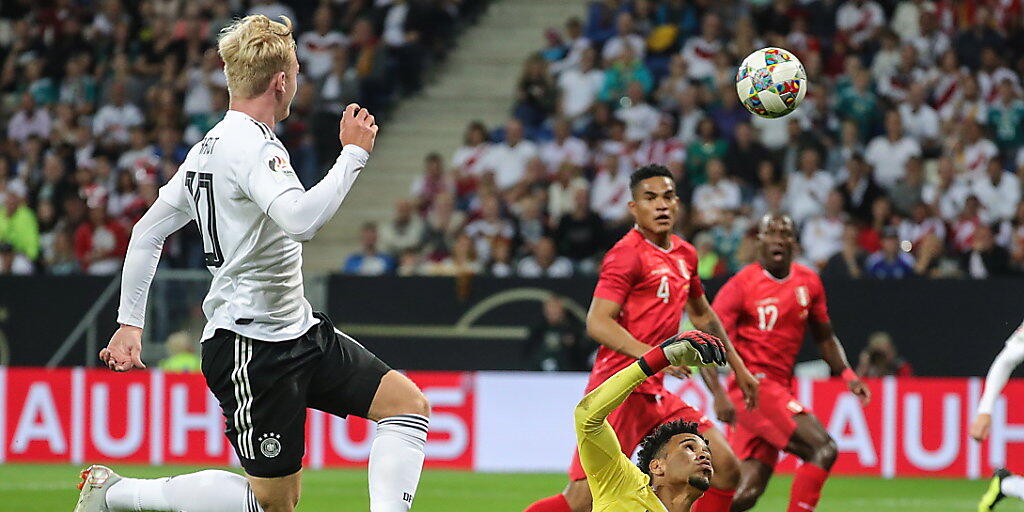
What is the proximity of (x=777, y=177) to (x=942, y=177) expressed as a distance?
167 centimetres

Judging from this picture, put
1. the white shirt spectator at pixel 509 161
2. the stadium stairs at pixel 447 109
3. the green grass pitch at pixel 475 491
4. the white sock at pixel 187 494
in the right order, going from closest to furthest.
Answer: the white sock at pixel 187 494
the green grass pitch at pixel 475 491
the white shirt spectator at pixel 509 161
the stadium stairs at pixel 447 109

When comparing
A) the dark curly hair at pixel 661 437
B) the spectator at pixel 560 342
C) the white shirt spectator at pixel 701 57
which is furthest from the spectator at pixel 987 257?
the dark curly hair at pixel 661 437

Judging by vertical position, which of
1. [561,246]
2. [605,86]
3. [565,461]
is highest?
[605,86]

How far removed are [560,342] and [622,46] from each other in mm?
4683

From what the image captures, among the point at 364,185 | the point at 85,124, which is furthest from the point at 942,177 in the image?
the point at 85,124

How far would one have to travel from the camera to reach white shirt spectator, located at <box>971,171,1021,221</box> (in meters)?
15.3

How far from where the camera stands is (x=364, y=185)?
64.0 ft

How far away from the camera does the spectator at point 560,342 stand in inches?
575

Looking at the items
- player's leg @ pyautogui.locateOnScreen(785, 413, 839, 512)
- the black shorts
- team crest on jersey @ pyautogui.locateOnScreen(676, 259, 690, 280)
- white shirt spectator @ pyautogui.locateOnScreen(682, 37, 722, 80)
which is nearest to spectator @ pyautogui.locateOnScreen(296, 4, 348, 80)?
white shirt spectator @ pyautogui.locateOnScreen(682, 37, 722, 80)

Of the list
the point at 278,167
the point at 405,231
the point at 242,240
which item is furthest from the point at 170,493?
the point at 405,231

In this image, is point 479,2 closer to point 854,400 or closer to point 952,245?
point 952,245

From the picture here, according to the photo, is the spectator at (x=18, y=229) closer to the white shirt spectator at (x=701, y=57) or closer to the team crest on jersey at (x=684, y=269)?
the white shirt spectator at (x=701, y=57)

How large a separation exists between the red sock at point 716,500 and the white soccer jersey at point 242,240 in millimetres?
2710

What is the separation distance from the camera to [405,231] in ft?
55.8
